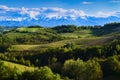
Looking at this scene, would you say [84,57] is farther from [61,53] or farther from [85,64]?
[85,64]

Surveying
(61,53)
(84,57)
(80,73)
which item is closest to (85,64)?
(80,73)

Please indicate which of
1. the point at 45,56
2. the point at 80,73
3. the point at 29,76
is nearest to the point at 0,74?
the point at 29,76

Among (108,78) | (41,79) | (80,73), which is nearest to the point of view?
(41,79)

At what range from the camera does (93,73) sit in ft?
408

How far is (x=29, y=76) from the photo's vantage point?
9925 cm

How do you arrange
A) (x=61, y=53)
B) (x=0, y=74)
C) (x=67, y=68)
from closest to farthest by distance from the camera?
(x=0, y=74) → (x=67, y=68) → (x=61, y=53)

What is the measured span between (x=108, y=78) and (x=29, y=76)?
1291 inches

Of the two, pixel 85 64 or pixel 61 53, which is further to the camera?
pixel 61 53

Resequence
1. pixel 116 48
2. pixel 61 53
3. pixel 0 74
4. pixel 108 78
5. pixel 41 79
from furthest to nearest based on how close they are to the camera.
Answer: pixel 61 53
pixel 116 48
pixel 108 78
pixel 0 74
pixel 41 79

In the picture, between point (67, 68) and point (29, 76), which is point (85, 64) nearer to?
point (67, 68)

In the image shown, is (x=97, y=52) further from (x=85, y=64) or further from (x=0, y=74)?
(x=0, y=74)

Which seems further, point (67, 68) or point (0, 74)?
point (67, 68)

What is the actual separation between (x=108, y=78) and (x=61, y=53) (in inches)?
2959

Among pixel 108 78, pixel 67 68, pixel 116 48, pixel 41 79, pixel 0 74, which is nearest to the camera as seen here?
pixel 41 79
